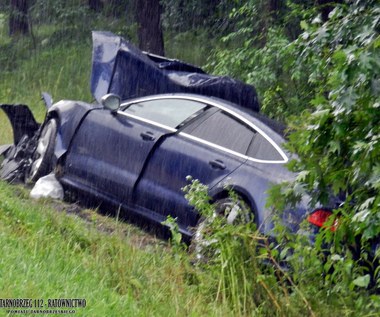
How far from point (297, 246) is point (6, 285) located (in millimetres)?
2001

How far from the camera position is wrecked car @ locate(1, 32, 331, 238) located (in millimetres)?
7316

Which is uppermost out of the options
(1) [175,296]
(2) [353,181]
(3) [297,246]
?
(2) [353,181]

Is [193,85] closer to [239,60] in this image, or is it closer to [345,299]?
[239,60]

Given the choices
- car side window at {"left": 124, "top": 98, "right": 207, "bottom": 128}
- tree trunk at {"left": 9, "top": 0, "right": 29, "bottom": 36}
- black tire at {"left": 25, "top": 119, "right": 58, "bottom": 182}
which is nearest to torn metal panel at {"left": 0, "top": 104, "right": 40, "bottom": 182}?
black tire at {"left": 25, "top": 119, "right": 58, "bottom": 182}

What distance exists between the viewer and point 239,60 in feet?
41.7

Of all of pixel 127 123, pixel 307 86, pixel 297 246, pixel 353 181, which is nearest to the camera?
pixel 353 181

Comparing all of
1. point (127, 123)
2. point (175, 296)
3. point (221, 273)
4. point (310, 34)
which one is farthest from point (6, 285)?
point (127, 123)

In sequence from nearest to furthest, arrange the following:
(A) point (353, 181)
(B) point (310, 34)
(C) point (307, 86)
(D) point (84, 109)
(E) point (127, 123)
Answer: (A) point (353, 181) → (B) point (310, 34) → (E) point (127, 123) → (D) point (84, 109) → (C) point (307, 86)

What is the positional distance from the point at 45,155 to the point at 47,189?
63 centimetres

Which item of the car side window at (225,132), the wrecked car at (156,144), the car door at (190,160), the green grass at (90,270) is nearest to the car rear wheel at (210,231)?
the wrecked car at (156,144)

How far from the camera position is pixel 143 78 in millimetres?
10117

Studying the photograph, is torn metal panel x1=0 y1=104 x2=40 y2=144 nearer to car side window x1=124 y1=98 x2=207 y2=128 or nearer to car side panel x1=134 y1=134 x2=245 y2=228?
car side window x1=124 y1=98 x2=207 y2=128

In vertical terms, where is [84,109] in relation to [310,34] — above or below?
below

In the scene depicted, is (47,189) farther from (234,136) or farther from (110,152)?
(234,136)
